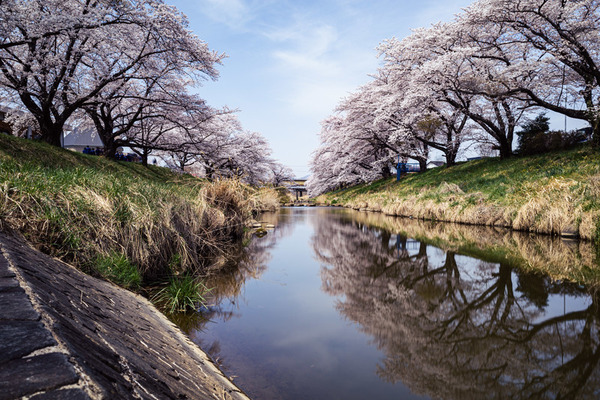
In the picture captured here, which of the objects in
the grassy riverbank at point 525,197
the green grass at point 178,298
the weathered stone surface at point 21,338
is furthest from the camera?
the grassy riverbank at point 525,197

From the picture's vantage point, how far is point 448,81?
1520 cm

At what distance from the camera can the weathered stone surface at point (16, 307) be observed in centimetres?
99

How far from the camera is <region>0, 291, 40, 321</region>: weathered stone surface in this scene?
3.25 feet

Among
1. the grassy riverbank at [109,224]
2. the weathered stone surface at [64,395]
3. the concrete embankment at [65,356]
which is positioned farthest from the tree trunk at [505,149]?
the weathered stone surface at [64,395]

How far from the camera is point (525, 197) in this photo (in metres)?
9.54

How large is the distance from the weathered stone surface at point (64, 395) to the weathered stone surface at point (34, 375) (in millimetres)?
18

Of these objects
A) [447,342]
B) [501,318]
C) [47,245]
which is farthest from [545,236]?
[47,245]

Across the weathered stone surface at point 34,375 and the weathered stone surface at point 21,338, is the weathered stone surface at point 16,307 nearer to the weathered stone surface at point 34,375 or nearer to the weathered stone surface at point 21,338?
the weathered stone surface at point 21,338

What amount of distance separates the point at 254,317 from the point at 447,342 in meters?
2.16

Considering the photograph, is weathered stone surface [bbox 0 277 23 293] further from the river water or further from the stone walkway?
the river water

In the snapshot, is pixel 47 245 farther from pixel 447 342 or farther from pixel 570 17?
pixel 570 17

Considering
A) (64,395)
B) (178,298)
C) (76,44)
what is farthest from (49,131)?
(64,395)

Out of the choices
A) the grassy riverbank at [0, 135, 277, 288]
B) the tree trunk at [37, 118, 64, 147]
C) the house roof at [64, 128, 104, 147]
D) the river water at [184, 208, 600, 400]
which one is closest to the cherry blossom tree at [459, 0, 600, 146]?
the river water at [184, 208, 600, 400]

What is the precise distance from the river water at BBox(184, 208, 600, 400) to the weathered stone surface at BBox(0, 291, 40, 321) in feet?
Answer: 5.73
